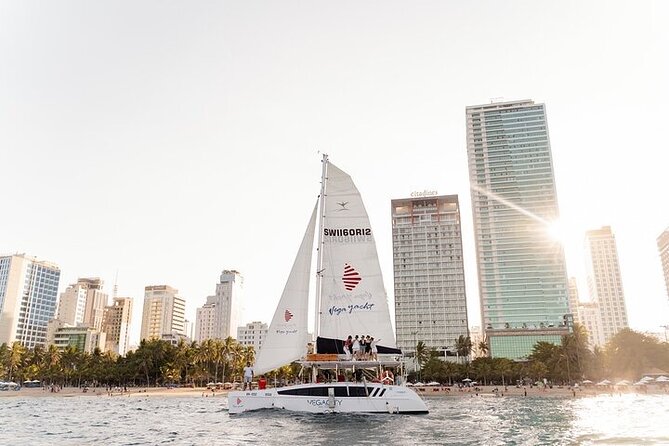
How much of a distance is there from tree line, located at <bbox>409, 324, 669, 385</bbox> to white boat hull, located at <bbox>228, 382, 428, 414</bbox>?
291ft

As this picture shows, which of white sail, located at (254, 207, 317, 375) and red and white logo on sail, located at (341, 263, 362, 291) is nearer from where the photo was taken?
white sail, located at (254, 207, 317, 375)

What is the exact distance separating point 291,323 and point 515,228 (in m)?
152

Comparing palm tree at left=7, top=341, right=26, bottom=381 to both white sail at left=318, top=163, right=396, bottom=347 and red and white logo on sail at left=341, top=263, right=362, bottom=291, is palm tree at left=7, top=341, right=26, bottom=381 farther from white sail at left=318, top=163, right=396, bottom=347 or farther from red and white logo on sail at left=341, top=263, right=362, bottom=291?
red and white logo on sail at left=341, top=263, right=362, bottom=291

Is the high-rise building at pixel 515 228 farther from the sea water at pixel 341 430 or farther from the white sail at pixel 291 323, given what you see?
the white sail at pixel 291 323

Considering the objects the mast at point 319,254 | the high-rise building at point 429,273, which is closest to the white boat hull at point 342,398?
the mast at point 319,254

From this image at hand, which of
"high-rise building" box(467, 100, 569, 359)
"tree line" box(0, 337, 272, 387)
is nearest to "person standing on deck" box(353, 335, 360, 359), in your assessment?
"tree line" box(0, 337, 272, 387)

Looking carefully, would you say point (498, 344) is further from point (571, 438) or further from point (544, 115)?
point (571, 438)

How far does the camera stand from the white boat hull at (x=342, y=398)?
34.4 m

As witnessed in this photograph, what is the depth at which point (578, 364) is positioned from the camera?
112 metres

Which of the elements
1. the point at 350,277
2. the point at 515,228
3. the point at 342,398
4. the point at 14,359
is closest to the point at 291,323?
the point at 350,277

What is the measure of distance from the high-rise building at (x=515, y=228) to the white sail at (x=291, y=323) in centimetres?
13677

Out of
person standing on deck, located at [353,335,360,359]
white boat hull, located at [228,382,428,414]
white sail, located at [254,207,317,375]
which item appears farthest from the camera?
person standing on deck, located at [353,335,360,359]

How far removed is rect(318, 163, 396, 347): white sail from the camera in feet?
124

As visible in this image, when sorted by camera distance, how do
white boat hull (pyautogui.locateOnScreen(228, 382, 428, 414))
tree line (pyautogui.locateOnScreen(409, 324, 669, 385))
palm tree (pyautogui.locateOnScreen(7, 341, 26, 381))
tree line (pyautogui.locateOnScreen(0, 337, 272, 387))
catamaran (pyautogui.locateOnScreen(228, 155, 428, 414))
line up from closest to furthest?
1. white boat hull (pyautogui.locateOnScreen(228, 382, 428, 414))
2. catamaran (pyautogui.locateOnScreen(228, 155, 428, 414))
3. tree line (pyautogui.locateOnScreen(409, 324, 669, 385))
4. tree line (pyautogui.locateOnScreen(0, 337, 272, 387))
5. palm tree (pyautogui.locateOnScreen(7, 341, 26, 381))
